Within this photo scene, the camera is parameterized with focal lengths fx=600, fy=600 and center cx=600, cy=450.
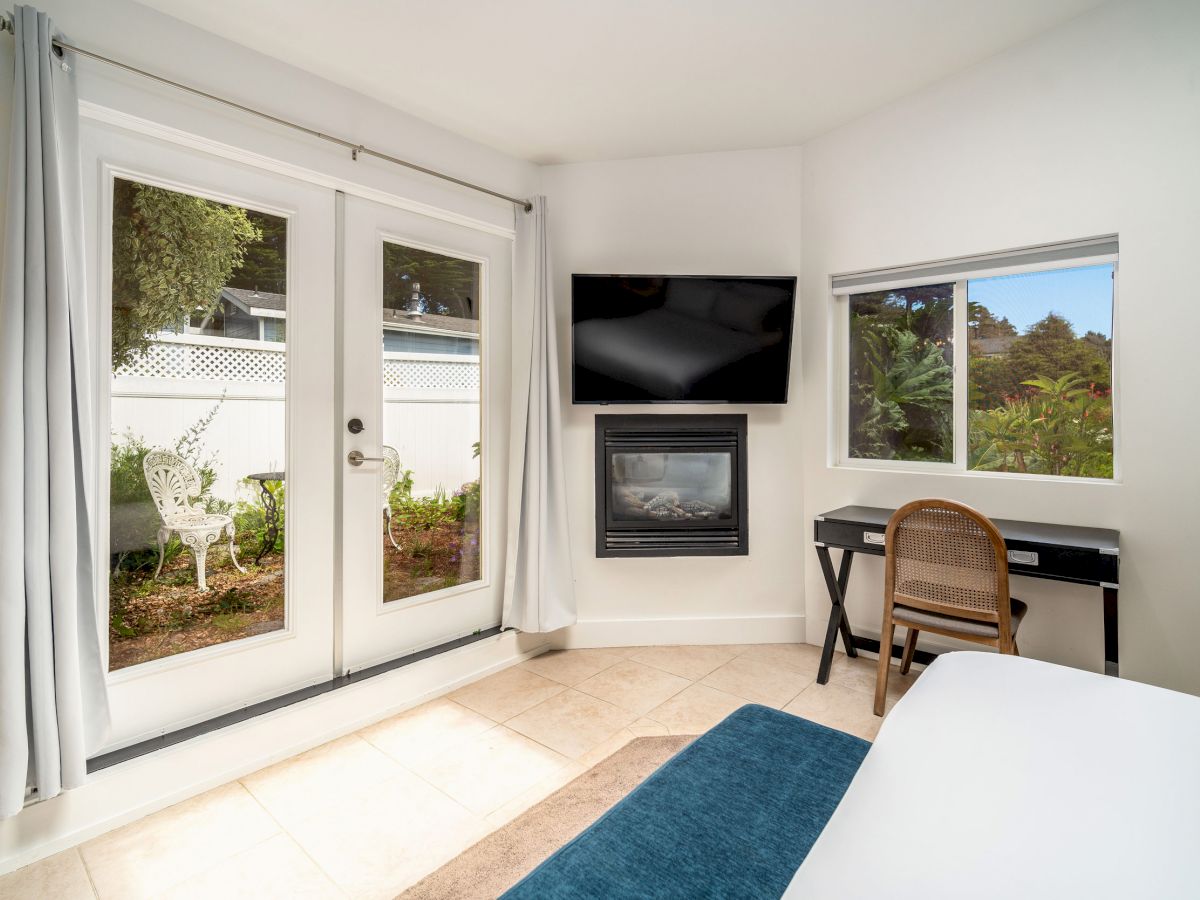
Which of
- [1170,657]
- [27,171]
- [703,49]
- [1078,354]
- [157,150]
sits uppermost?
[703,49]

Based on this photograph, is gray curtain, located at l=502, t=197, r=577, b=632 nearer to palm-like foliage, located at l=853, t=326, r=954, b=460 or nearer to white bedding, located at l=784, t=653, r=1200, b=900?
palm-like foliage, located at l=853, t=326, r=954, b=460

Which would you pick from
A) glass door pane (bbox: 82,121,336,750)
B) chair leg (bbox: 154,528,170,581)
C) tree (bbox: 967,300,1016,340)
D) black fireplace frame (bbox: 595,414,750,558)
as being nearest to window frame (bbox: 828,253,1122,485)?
tree (bbox: 967,300,1016,340)

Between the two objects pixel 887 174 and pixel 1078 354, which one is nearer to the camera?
pixel 1078 354

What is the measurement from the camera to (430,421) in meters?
2.77

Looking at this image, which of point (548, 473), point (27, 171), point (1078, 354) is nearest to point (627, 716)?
point (548, 473)

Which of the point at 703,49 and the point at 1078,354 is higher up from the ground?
the point at 703,49

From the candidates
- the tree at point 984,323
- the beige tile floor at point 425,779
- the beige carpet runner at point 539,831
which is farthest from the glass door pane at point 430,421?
the tree at point 984,323

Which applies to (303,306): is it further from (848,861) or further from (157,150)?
(848,861)

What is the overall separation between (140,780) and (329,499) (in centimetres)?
104

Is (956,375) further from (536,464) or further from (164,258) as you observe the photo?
(164,258)

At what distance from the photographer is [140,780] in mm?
1836

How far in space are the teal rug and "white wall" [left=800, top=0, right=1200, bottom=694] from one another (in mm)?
1761

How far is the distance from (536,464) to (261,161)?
1.64m

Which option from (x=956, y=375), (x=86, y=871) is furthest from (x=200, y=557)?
(x=956, y=375)
